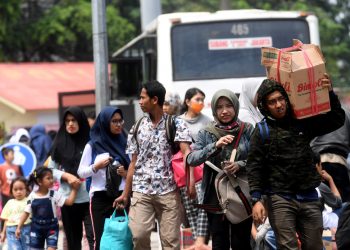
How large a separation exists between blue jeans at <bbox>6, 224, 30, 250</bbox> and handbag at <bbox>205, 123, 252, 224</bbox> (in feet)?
11.0

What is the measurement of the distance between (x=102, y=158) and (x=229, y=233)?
1.53 metres

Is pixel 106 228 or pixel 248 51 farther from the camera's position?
pixel 248 51

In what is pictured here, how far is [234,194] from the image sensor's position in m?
7.78

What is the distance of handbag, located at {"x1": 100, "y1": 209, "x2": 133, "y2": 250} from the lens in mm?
8414

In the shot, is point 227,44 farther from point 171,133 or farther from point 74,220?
point 171,133

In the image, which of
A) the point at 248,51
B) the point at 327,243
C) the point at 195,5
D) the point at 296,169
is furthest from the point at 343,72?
the point at 296,169

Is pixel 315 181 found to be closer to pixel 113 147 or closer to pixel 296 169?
pixel 296 169

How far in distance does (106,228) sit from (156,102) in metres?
1.20

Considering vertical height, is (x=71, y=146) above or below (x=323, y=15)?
below

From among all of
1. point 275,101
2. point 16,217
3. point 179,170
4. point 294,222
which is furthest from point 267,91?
point 16,217

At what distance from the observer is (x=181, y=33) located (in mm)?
15234

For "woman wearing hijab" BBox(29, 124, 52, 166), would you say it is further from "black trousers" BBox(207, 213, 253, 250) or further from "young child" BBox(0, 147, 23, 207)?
"black trousers" BBox(207, 213, 253, 250)

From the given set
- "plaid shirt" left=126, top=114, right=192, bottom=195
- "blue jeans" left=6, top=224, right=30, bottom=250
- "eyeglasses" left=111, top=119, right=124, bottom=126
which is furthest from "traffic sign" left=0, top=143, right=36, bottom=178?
"plaid shirt" left=126, top=114, right=192, bottom=195

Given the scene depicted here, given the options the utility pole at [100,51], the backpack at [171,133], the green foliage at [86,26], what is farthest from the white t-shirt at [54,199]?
the green foliage at [86,26]
